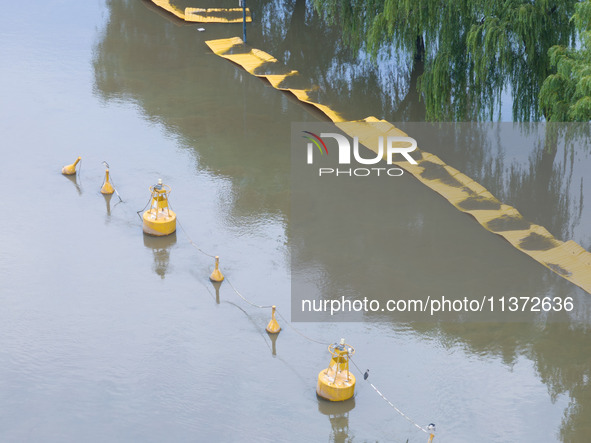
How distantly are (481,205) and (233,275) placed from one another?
7715 mm

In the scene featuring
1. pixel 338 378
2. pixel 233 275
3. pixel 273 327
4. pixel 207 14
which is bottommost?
pixel 338 378

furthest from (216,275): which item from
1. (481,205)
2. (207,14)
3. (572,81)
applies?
(207,14)

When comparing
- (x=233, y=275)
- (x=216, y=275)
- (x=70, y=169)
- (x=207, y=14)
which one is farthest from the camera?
(x=207, y=14)

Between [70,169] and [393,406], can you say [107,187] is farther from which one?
[393,406]

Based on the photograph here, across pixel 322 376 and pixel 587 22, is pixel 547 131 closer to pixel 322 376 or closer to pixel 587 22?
pixel 587 22

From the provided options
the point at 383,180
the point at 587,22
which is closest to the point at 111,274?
the point at 383,180

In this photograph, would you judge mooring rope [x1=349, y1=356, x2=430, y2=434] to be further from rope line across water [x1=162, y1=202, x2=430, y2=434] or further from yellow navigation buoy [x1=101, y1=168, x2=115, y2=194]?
yellow navigation buoy [x1=101, y1=168, x2=115, y2=194]

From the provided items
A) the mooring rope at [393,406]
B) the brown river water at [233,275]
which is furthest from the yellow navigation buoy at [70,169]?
the mooring rope at [393,406]

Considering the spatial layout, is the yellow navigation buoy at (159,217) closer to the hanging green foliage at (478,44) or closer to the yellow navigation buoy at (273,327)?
the yellow navigation buoy at (273,327)

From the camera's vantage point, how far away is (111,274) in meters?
23.7

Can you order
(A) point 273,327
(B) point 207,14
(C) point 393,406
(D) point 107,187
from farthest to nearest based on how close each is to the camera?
1. (B) point 207,14
2. (D) point 107,187
3. (A) point 273,327
4. (C) point 393,406

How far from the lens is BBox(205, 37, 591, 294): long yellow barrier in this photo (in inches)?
950

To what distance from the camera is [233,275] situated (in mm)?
23766

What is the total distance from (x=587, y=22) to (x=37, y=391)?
15658 millimetres
